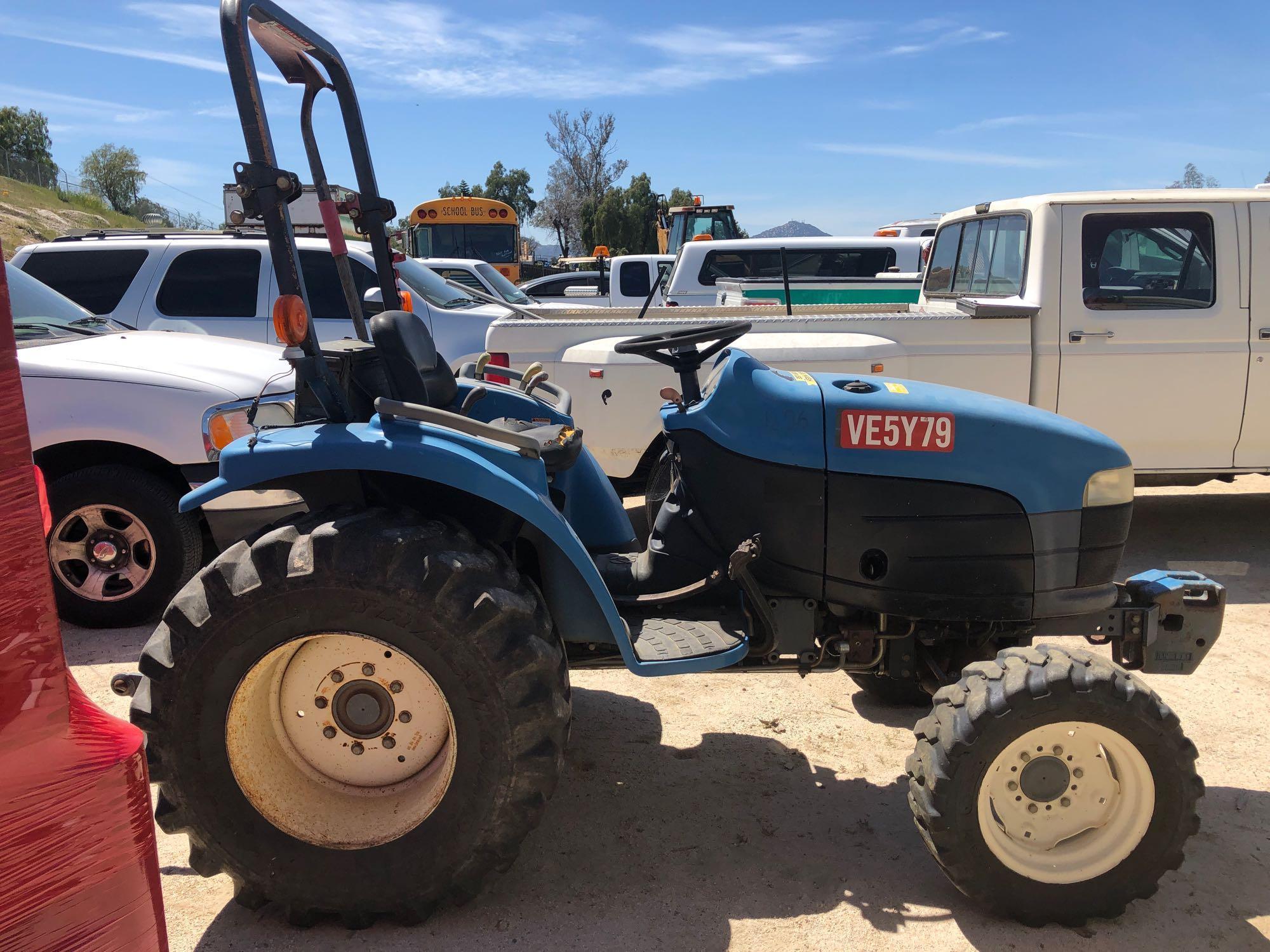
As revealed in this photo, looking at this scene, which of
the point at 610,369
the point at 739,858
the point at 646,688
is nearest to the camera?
the point at 739,858

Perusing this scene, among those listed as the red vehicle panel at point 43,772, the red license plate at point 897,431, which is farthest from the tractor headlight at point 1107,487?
the red vehicle panel at point 43,772

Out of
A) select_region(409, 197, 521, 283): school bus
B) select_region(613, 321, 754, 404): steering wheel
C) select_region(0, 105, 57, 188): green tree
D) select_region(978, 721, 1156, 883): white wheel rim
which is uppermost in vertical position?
select_region(0, 105, 57, 188): green tree

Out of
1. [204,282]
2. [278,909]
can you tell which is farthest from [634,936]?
[204,282]

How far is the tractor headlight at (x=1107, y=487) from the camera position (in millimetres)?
2764

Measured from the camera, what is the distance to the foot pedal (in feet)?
8.98

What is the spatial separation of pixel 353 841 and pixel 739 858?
1136 millimetres

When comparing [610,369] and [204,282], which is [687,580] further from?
[204,282]

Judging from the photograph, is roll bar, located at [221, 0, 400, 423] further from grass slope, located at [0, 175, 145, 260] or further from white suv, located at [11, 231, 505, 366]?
grass slope, located at [0, 175, 145, 260]

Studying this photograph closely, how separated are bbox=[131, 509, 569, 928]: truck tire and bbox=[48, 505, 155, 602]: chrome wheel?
2623 mm

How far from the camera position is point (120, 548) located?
4.83 m

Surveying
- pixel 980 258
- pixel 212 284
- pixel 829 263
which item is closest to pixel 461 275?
pixel 829 263

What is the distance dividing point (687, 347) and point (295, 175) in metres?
1.27

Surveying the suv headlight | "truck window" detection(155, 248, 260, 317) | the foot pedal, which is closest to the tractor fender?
the foot pedal

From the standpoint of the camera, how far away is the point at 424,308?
327 inches
